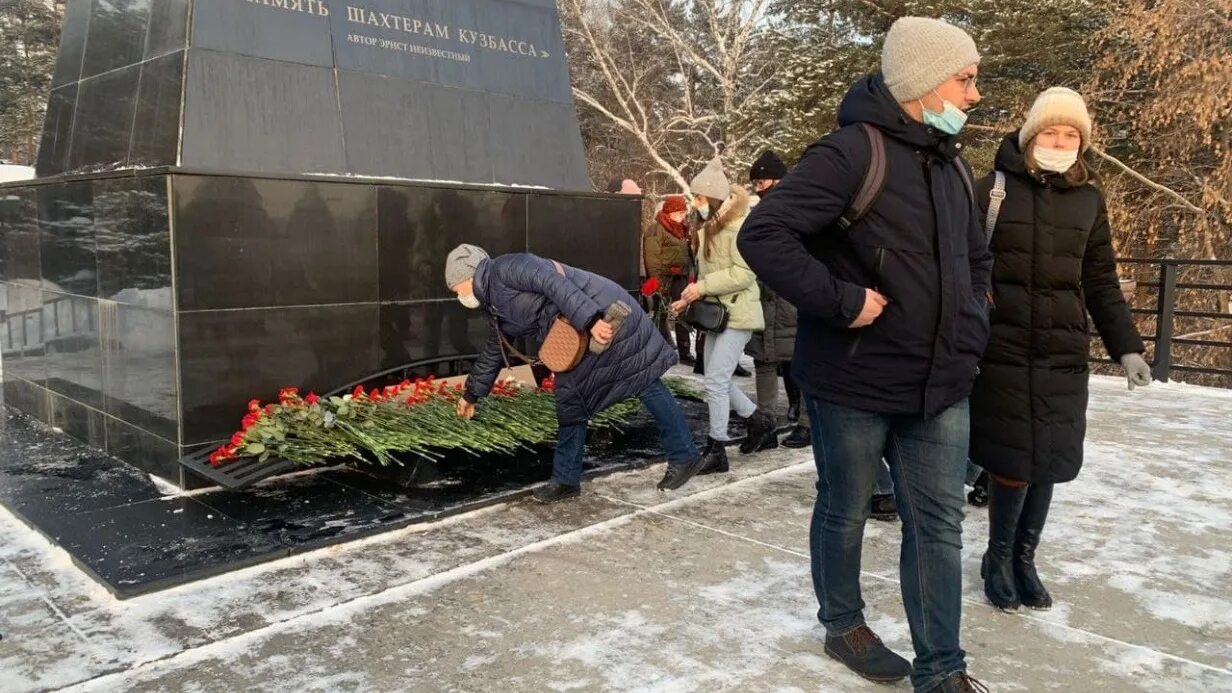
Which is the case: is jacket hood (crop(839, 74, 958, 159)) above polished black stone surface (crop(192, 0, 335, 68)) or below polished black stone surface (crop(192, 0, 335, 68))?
below

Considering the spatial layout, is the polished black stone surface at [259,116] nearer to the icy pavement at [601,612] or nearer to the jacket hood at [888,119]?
the icy pavement at [601,612]

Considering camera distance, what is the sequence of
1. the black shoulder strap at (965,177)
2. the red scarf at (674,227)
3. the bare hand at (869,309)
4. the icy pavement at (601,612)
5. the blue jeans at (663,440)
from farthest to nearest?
the red scarf at (674,227) → the blue jeans at (663,440) → the icy pavement at (601,612) → the black shoulder strap at (965,177) → the bare hand at (869,309)

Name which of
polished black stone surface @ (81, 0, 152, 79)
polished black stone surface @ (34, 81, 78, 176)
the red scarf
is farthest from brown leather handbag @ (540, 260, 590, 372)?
the red scarf

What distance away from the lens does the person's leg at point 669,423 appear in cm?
465

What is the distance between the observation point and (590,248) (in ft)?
21.7

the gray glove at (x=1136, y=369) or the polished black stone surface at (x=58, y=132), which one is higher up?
the polished black stone surface at (x=58, y=132)

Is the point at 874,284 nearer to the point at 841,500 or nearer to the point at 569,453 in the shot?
the point at 841,500

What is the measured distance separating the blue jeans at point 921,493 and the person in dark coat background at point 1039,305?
633mm

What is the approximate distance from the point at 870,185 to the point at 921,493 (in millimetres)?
853

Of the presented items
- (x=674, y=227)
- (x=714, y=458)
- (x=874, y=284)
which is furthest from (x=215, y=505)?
(x=674, y=227)

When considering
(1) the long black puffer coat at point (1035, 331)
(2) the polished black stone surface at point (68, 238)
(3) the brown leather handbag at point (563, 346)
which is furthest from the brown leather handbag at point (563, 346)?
(2) the polished black stone surface at point (68, 238)

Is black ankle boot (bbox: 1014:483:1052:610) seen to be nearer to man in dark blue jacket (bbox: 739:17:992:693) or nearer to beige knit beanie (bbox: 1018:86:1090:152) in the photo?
man in dark blue jacket (bbox: 739:17:992:693)

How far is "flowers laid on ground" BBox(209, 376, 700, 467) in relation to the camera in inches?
179

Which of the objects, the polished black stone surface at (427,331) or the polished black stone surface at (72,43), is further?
the polished black stone surface at (72,43)
